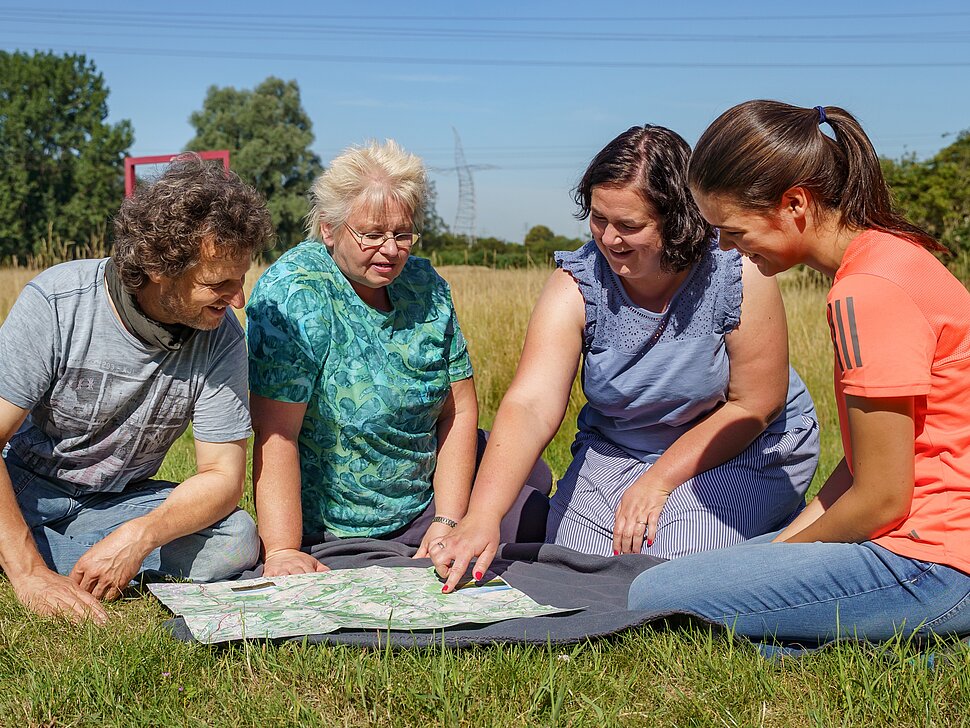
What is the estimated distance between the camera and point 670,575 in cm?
254

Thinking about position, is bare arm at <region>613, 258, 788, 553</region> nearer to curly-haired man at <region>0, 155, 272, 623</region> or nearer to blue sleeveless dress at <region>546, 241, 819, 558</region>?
blue sleeveless dress at <region>546, 241, 819, 558</region>

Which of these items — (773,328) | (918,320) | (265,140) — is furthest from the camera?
(265,140)

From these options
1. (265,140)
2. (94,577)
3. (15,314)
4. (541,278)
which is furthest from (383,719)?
(265,140)

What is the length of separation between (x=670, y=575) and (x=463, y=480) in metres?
1.17

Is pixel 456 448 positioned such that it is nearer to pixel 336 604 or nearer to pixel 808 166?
pixel 336 604

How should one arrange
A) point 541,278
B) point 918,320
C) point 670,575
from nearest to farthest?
point 918,320 → point 670,575 → point 541,278

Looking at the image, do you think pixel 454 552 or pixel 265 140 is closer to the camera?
pixel 454 552

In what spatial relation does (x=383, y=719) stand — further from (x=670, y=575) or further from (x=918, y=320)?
(x=918, y=320)

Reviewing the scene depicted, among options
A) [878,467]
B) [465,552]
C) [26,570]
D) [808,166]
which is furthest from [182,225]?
[878,467]

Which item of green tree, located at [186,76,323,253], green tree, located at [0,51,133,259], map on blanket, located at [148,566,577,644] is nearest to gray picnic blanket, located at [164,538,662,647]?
map on blanket, located at [148,566,577,644]

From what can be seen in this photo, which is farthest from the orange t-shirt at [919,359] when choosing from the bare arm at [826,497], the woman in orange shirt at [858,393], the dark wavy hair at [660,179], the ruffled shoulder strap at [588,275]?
the ruffled shoulder strap at [588,275]

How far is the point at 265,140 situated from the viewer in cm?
4984

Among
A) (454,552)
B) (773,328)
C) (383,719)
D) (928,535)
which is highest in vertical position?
(773,328)

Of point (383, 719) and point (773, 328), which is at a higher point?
point (773, 328)
